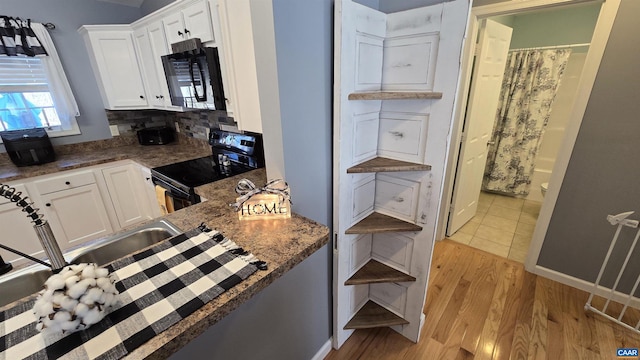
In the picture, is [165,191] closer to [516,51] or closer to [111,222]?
[111,222]

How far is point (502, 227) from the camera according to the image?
301cm

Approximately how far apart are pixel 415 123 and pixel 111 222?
3135 millimetres

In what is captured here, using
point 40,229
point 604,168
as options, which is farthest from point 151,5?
point 604,168

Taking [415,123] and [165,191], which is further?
[165,191]

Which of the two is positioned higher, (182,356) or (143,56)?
(143,56)

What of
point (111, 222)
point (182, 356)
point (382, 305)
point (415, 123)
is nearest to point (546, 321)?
point (382, 305)

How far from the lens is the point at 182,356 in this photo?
2.97 feet

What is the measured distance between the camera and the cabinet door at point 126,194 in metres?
2.62

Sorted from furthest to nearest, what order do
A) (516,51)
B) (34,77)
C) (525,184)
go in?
1. (525,184)
2. (516,51)
3. (34,77)

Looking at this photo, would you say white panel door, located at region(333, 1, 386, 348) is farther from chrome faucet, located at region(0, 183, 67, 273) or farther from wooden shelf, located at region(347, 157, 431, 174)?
chrome faucet, located at region(0, 183, 67, 273)

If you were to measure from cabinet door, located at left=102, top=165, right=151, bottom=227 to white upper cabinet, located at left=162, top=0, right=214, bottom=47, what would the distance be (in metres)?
1.44

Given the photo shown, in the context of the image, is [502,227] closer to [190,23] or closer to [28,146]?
[190,23]

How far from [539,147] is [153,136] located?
5125 millimetres

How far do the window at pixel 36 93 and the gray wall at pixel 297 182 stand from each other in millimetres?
2951
